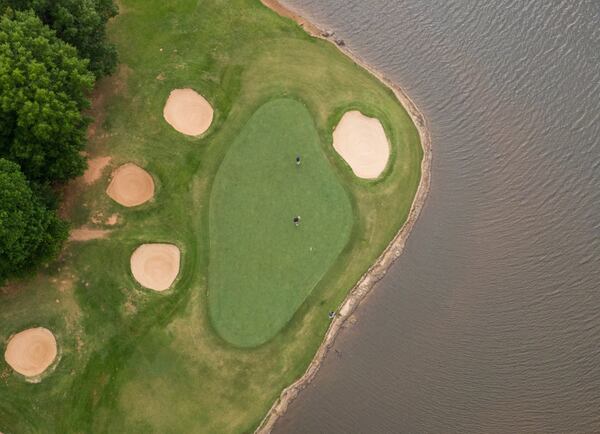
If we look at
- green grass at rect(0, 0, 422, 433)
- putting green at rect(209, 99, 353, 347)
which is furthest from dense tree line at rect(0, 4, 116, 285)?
putting green at rect(209, 99, 353, 347)

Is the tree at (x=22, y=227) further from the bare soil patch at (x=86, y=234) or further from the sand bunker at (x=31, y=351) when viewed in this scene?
the sand bunker at (x=31, y=351)

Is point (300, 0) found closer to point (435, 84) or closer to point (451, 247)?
point (435, 84)

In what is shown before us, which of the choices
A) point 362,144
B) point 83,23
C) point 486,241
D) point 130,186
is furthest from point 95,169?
point 486,241

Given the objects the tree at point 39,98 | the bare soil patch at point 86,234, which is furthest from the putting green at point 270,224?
the tree at point 39,98

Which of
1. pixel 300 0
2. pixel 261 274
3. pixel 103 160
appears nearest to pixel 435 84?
pixel 300 0

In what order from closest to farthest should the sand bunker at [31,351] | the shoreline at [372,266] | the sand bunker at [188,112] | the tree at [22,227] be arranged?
the tree at [22,227] < the sand bunker at [31,351] < the shoreline at [372,266] < the sand bunker at [188,112]
